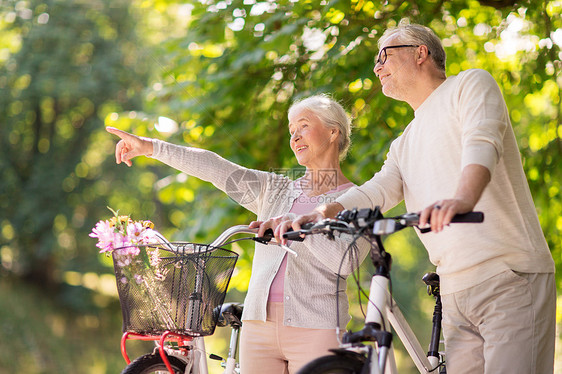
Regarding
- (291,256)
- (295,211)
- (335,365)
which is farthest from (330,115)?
(335,365)

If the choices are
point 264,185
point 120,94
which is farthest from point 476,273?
point 120,94

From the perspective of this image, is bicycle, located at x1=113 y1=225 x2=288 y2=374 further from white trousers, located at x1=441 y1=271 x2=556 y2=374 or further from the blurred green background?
the blurred green background

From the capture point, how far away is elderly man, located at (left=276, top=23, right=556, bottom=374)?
6.59ft

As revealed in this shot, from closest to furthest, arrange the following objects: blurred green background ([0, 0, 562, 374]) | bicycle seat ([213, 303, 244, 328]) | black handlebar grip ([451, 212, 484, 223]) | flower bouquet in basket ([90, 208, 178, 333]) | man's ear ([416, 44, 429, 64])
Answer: black handlebar grip ([451, 212, 484, 223]), flower bouquet in basket ([90, 208, 178, 333]), man's ear ([416, 44, 429, 64]), bicycle seat ([213, 303, 244, 328]), blurred green background ([0, 0, 562, 374])

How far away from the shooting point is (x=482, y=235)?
2098 mm

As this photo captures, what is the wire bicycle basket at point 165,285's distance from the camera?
7.27ft

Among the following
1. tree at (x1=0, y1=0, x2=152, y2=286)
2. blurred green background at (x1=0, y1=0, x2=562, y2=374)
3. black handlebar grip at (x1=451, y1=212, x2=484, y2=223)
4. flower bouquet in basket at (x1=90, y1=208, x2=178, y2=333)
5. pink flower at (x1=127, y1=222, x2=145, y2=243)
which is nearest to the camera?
black handlebar grip at (x1=451, y1=212, x2=484, y2=223)

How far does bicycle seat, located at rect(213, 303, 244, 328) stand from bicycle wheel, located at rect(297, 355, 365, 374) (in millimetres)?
1129

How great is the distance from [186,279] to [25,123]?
1600cm

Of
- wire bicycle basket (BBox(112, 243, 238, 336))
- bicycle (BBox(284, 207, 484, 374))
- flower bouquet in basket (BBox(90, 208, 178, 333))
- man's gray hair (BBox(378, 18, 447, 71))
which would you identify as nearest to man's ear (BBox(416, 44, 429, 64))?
man's gray hair (BBox(378, 18, 447, 71))

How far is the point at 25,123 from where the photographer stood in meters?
16.8

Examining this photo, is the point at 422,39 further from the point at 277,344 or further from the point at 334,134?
the point at 277,344

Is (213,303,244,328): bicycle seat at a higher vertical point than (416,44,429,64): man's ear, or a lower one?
lower

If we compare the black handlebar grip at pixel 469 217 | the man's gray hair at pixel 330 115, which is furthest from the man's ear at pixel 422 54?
the black handlebar grip at pixel 469 217
